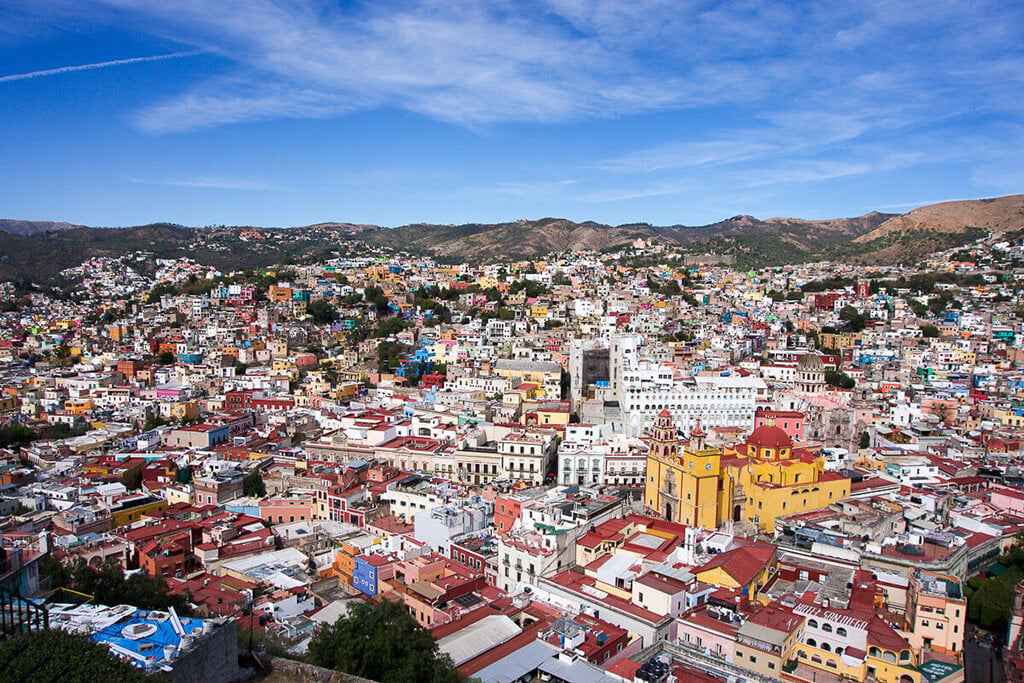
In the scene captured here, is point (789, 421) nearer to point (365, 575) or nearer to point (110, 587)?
point (365, 575)

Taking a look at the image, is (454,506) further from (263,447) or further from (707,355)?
(707,355)

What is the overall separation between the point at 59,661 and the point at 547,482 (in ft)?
61.4

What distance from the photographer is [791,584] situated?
1568cm

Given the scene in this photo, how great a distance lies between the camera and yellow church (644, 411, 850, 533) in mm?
18828

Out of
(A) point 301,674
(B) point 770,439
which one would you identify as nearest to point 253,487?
(A) point 301,674

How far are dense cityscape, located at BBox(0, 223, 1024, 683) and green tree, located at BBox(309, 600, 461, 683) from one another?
0.86 meters

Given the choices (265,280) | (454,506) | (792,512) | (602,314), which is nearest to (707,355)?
(602,314)

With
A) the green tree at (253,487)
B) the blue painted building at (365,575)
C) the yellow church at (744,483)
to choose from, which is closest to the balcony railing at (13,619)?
the blue painted building at (365,575)

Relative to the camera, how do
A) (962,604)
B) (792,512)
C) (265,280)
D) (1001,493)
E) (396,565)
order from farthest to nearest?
(265,280) → (1001,493) → (792,512) → (396,565) → (962,604)

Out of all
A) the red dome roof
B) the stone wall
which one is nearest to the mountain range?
the red dome roof

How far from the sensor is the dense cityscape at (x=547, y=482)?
1352 centimetres

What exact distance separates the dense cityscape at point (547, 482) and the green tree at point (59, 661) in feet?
2.50

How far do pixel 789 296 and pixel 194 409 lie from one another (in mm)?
43172

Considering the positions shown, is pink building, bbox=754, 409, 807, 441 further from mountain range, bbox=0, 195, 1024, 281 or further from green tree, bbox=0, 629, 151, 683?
mountain range, bbox=0, 195, 1024, 281
